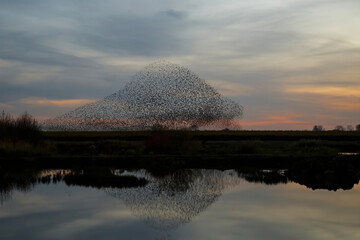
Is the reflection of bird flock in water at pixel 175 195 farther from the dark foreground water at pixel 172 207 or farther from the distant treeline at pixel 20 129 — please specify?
the distant treeline at pixel 20 129

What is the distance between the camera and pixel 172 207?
74.0ft

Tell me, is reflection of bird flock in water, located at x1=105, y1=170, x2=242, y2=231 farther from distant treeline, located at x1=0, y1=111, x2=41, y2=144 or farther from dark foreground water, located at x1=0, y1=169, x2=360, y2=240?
distant treeline, located at x1=0, y1=111, x2=41, y2=144

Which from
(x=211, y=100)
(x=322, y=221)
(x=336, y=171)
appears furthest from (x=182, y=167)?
(x=211, y=100)

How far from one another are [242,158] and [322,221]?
2335 centimetres

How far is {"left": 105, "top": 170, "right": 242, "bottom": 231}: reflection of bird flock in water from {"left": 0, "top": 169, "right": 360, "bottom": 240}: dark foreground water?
5 cm

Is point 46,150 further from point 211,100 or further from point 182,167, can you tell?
point 211,100

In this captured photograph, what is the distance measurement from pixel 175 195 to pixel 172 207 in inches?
112

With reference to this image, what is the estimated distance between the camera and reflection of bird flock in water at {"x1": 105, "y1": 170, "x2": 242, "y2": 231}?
67.1 ft

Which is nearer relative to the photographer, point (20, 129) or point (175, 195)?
point (175, 195)

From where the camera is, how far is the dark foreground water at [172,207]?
16.9 m

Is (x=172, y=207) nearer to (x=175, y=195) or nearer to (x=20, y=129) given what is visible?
(x=175, y=195)

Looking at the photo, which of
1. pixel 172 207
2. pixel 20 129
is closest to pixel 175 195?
pixel 172 207

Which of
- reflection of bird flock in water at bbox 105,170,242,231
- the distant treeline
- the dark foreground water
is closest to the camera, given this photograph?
the dark foreground water

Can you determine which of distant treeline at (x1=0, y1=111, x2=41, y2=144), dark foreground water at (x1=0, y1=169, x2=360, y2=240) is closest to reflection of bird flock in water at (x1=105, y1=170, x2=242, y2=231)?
dark foreground water at (x1=0, y1=169, x2=360, y2=240)
